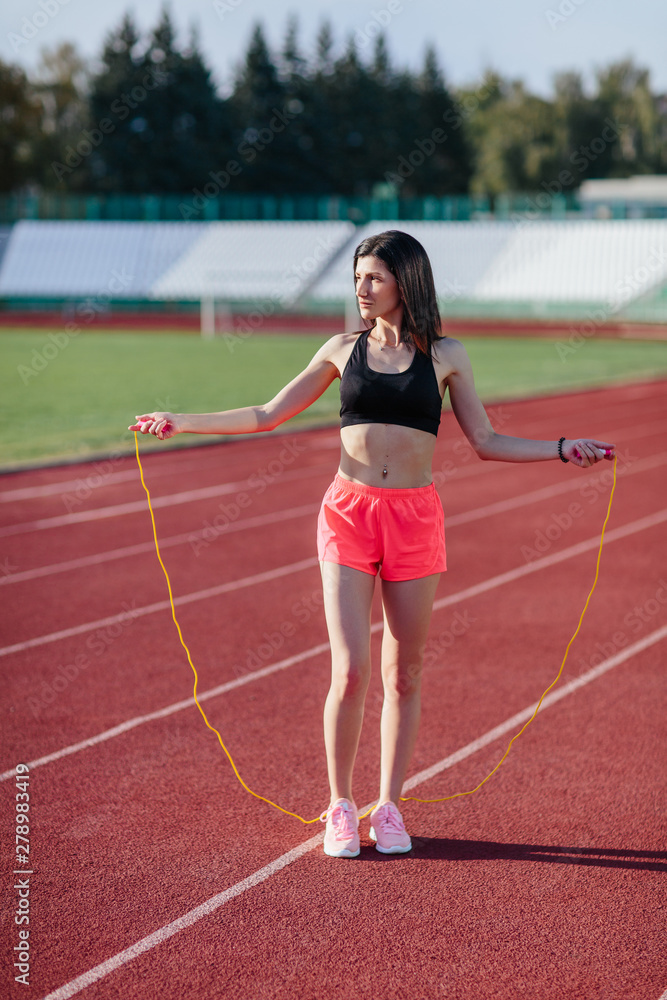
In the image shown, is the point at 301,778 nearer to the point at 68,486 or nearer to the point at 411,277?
the point at 411,277

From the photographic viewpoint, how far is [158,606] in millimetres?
6820

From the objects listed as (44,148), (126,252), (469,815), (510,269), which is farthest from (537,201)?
(469,815)

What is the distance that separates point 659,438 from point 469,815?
1163cm

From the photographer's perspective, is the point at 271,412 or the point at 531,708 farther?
the point at 531,708

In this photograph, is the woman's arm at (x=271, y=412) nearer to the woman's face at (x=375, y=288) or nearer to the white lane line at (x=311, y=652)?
the woman's face at (x=375, y=288)

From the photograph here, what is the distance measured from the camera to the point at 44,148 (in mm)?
60219

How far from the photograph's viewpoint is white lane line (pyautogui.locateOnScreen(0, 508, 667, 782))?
4680 mm

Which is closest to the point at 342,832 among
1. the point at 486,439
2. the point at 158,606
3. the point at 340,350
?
the point at 486,439

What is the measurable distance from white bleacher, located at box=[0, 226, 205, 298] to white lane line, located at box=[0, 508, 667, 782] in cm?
3822

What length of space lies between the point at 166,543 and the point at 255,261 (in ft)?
127
